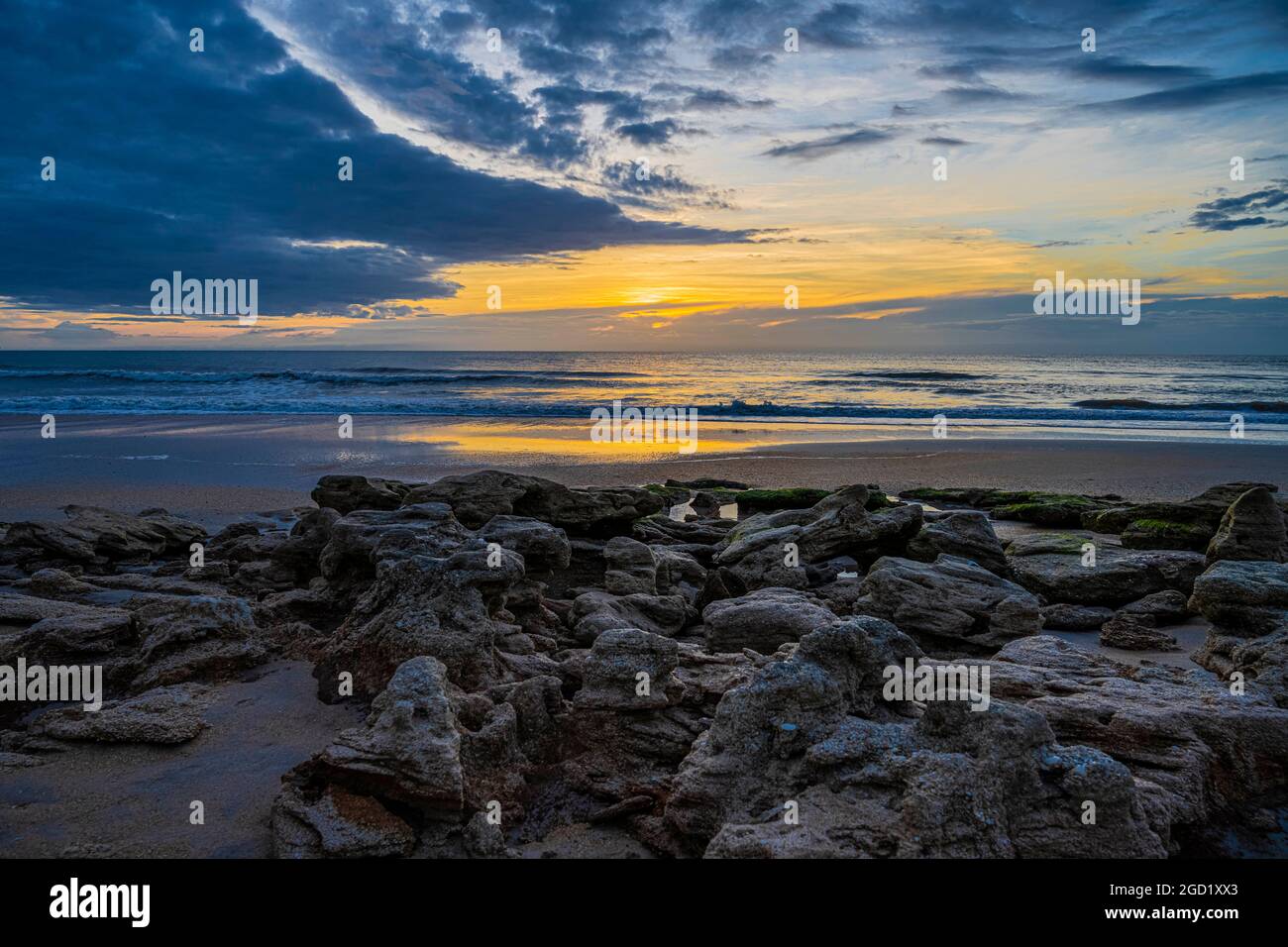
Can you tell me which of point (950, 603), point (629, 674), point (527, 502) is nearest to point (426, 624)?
point (629, 674)

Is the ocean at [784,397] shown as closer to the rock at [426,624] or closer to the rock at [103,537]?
the rock at [103,537]

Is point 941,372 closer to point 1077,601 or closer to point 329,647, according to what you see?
point 1077,601

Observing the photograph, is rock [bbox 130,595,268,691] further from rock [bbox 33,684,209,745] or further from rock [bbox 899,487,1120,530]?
rock [bbox 899,487,1120,530]

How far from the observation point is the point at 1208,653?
717 centimetres

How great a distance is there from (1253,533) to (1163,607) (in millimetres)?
2283

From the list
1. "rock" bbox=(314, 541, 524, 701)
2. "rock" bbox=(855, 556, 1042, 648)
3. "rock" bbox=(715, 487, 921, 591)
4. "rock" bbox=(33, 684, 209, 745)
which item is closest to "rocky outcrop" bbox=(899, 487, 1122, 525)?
"rock" bbox=(715, 487, 921, 591)

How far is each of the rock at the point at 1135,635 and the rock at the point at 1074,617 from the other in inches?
5.3

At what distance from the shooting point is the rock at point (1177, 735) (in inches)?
180

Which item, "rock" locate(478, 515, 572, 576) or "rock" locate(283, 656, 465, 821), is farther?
"rock" locate(478, 515, 572, 576)

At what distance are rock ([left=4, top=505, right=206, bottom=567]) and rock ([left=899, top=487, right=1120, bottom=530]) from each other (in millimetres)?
13174

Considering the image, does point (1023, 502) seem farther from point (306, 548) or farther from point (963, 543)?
point (306, 548)

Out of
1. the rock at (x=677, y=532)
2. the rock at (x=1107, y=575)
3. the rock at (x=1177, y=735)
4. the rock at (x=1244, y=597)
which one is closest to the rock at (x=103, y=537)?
the rock at (x=677, y=532)

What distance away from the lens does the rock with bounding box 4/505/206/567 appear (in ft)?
34.4

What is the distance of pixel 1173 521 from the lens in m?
12.0
